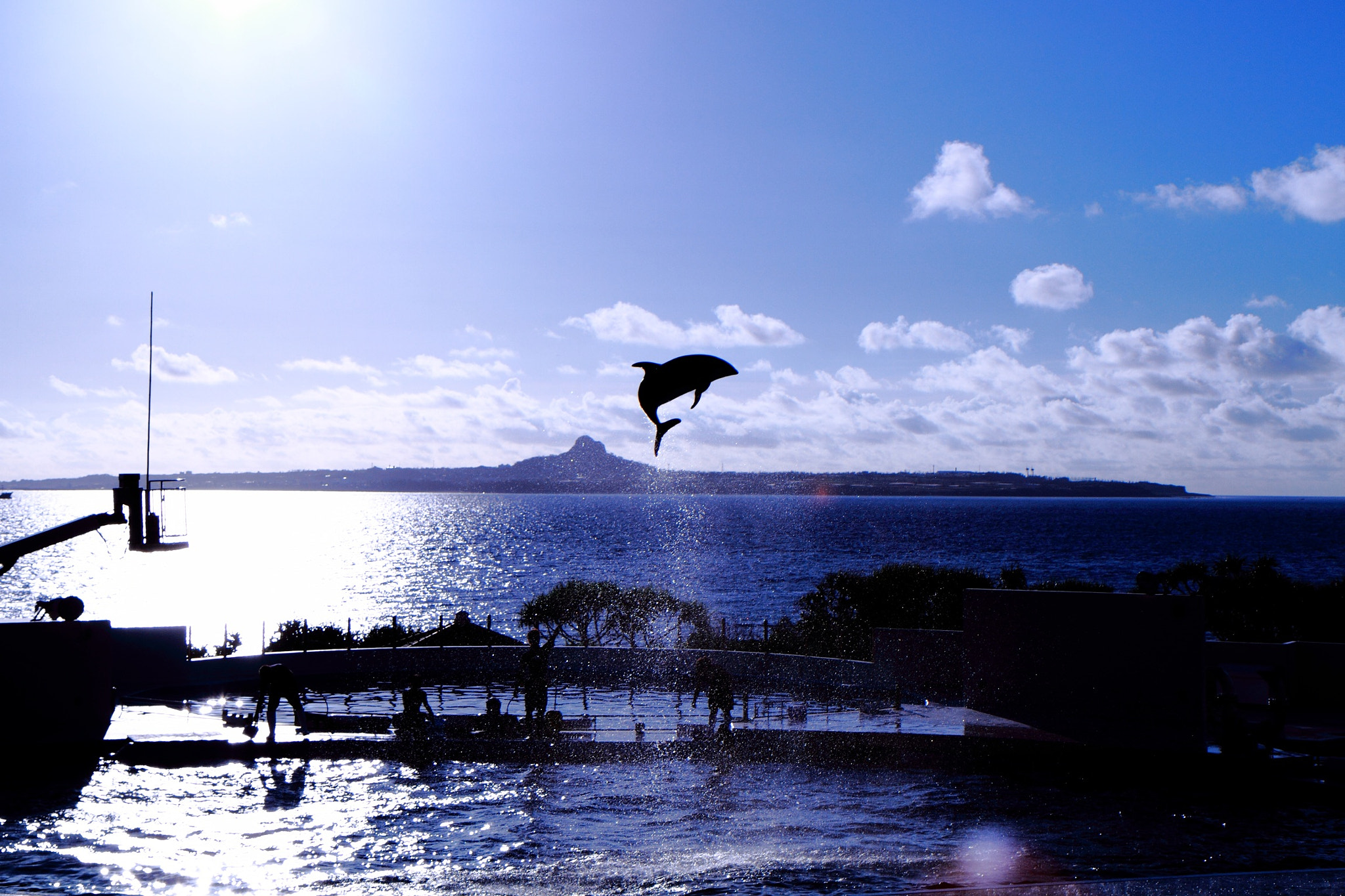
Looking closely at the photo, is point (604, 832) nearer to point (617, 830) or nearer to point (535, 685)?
point (617, 830)

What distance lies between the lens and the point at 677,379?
9.23 m

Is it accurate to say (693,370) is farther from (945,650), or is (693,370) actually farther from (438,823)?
(945,650)

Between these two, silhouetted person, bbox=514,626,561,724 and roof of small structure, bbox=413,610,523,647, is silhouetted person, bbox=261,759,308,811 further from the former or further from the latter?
roof of small structure, bbox=413,610,523,647

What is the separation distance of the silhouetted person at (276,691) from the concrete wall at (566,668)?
5.11 meters

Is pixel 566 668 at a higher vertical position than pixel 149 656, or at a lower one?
lower

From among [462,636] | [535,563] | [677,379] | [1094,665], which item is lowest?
[535,563]

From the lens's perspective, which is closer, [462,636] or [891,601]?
[462,636]

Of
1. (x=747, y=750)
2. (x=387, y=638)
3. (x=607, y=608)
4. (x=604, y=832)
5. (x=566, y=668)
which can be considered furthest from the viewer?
(x=607, y=608)

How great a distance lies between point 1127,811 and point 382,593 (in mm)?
85910

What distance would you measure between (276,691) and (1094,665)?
13.2 meters

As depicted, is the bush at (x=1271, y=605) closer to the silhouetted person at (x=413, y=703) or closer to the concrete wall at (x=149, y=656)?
the silhouetted person at (x=413, y=703)

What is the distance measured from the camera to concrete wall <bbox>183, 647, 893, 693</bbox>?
2105 cm

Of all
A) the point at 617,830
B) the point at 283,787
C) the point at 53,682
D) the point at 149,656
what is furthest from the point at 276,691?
the point at 617,830

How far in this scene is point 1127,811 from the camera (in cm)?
1240
